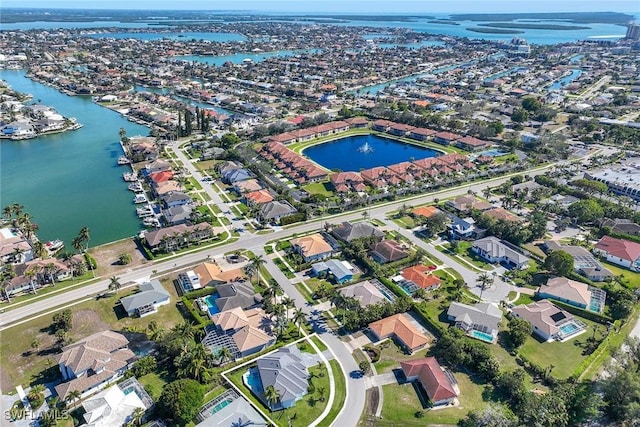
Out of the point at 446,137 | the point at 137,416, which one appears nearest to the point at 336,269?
the point at 137,416

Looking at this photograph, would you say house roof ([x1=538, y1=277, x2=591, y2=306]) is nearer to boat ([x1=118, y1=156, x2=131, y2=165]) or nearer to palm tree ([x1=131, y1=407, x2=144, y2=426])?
palm tree ([x1=131, y1=407, x2=144, y2=426])

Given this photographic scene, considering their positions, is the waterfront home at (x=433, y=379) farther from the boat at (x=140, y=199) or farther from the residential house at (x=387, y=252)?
the boat at (x=140, y=199)

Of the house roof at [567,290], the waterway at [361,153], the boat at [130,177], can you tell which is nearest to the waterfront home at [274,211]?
the waterway at [361,153]

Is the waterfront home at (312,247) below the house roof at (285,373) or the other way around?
the other way around

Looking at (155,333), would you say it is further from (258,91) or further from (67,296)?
(258,91)

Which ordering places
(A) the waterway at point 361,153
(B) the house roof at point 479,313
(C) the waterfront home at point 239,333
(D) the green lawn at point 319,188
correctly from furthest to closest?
(A) the waterway at point 361,153 → (D) the green lawn at point 319,188 → (B) the house roof at point 479,313 → (C) the waterfront home at point 239,333
